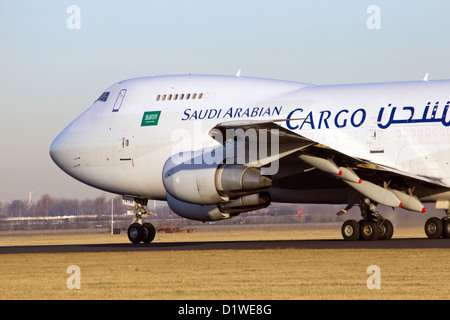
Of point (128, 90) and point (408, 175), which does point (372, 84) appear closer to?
point (408, 175)

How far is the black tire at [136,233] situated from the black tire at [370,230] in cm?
827

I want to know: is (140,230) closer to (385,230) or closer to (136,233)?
(136,233)

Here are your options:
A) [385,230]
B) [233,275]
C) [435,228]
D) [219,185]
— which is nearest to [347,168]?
[385,230]

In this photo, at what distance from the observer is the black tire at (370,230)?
27.4 m

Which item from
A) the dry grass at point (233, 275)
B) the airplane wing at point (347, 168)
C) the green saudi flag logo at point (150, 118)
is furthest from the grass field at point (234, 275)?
the green saudi flag logo at point (150, 118)

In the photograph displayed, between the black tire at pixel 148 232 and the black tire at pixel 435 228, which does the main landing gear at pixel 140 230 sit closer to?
the black tire at pixel 148 232

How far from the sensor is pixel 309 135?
92.1ft

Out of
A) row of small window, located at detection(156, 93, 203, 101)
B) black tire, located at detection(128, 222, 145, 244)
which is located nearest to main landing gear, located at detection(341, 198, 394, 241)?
row of small window, located at detection(156, 93, 203, 101)

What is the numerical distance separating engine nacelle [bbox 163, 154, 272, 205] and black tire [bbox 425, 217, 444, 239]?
6812 millimetres

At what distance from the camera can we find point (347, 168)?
26438 millimetres

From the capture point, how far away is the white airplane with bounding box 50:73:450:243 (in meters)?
26.0

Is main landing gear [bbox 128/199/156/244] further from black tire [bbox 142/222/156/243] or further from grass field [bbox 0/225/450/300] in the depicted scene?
grass field [bbox 0/225/450/300]

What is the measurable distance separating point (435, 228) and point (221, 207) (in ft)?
24.8
